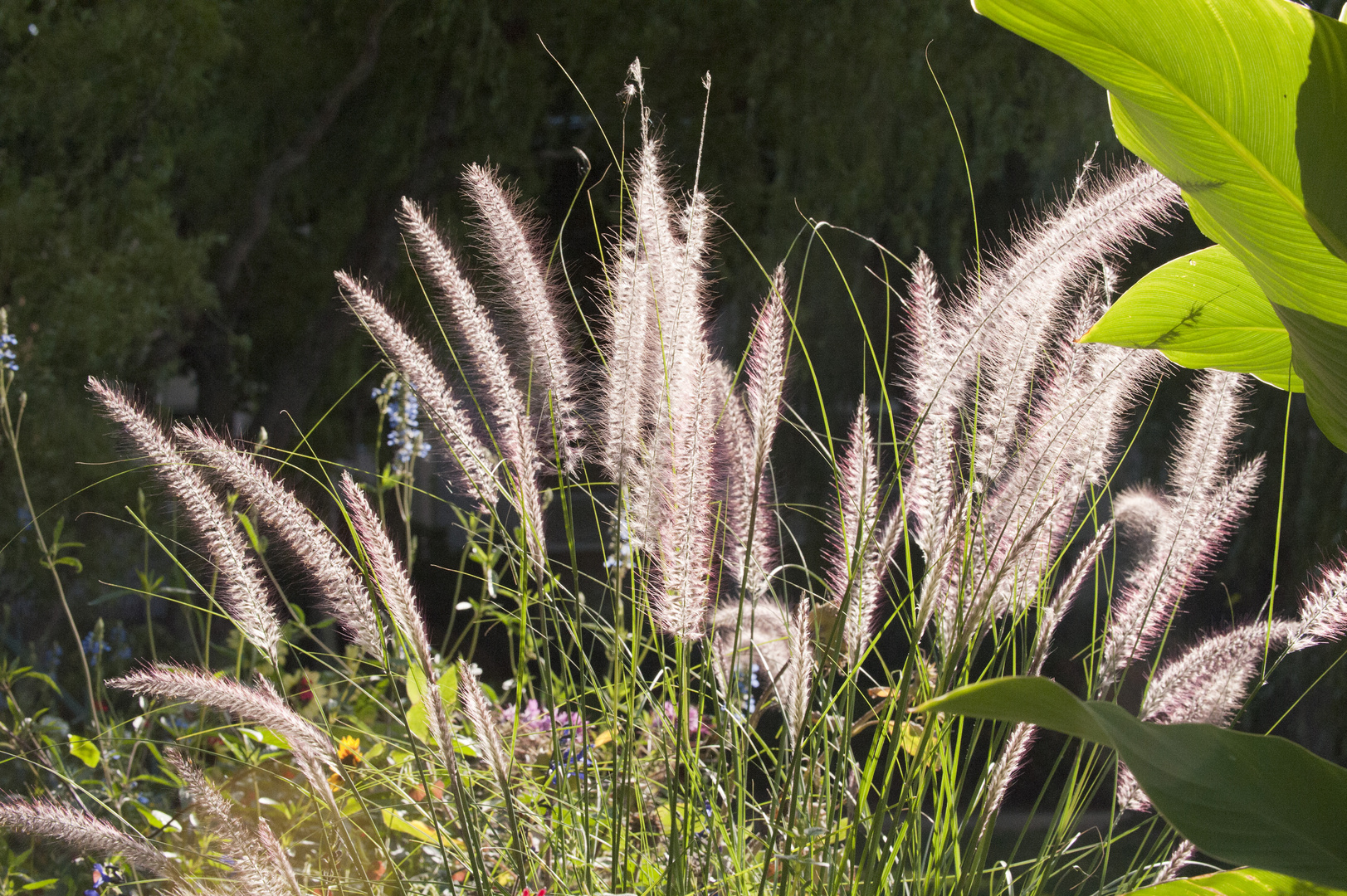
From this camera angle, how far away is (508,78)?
3164 millimetres

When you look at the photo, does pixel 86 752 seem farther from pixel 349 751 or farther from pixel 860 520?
pixel 860 520

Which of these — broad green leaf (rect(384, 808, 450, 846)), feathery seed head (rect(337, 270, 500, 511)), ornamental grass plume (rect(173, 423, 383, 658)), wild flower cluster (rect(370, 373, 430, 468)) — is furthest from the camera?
wild flower cluster (rect(370, 373, 430, 468))

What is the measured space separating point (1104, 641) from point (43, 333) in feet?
8.34

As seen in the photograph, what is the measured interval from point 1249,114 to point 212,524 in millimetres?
777

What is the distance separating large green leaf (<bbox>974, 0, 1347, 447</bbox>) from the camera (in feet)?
2.12

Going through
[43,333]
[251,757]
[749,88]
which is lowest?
[251,757]

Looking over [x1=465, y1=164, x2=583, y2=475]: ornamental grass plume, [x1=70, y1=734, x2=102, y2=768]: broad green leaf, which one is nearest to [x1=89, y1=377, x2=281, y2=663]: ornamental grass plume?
[x1=465, y1=164, x2=583, y2=475]: ornamental grass plume

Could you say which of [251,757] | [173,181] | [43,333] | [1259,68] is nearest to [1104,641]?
[1259,68]

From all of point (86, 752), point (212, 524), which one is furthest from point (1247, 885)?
point (86, 752)

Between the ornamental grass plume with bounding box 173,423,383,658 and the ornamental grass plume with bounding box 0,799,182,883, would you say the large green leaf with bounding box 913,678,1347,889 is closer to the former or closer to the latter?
the ornamental grass plume with bounding box 173,423,383,658

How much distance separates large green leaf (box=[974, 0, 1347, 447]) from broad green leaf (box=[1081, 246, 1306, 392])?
0.24 feet

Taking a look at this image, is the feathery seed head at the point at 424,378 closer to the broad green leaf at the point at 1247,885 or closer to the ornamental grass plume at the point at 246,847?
the ornamental grass plume at the point at 246,847

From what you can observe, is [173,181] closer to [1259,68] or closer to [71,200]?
[71,200]

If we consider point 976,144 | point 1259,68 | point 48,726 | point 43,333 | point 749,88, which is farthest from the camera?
point 976,144
